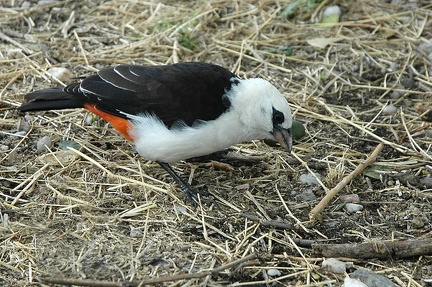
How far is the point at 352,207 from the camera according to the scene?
4.69m

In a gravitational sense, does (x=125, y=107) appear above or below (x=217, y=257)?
above

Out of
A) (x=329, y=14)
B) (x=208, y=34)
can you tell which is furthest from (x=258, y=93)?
(x=329, y=14)

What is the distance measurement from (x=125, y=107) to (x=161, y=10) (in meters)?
2.46

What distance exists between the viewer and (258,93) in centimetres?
474

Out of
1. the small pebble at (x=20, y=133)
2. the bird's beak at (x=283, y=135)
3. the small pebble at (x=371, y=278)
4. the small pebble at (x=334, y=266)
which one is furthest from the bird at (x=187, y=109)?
the small pebble at (x=371, y=278)

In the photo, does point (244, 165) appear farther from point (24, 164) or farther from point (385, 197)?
point (24, 164)

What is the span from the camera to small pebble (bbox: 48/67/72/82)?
5.95 metres

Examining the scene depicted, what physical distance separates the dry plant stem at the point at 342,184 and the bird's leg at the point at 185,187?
701 mm

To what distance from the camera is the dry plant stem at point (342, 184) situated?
4535mm

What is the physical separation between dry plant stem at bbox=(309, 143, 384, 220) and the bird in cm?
45

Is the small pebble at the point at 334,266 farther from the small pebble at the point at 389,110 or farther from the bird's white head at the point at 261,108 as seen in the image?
the small pebble at the point at 389,110

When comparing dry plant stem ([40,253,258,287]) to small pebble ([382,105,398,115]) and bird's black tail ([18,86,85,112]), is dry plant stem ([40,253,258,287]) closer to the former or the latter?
bird's black tail ([18,86,85,112])

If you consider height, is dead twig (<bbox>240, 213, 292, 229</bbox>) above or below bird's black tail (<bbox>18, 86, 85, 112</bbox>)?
below

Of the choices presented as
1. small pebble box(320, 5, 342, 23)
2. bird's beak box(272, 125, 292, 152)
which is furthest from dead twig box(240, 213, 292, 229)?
small pebble box(320, 5, 342, 23)
